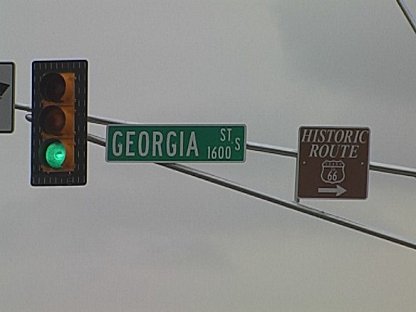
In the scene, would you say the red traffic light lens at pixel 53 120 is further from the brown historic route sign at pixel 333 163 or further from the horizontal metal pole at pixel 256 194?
the brown historic route sign at pixel 333 163

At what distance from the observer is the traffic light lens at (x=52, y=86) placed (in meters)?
10.4

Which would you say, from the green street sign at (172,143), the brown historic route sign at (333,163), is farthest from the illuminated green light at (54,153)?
the brown historic route sign at (333,163)

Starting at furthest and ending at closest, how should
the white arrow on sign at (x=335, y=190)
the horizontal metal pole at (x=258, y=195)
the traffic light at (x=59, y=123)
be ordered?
the white arrow on sign at (x=335, y=190) < the horizontal metal pole at (x=258, y=195) < the traffic light at (x=59, y=123)

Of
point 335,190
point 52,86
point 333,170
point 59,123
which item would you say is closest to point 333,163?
point 333,170

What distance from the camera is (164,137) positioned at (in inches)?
460

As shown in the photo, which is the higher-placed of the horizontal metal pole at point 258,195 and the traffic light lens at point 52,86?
the traffic light lens at point 52,86

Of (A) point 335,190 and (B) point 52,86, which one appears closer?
(B) point 52,86

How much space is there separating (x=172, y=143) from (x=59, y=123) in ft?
5.52

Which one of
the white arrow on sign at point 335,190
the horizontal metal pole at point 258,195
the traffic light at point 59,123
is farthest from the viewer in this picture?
the white arrow on sign at point 335,190

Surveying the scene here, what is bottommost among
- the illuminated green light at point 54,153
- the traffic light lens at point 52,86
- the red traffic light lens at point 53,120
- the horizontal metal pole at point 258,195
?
the horizontal metal pole at point 258,195

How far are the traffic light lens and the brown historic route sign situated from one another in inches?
116

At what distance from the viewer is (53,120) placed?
10.4 metres

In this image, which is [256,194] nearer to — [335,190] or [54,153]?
[335,190]

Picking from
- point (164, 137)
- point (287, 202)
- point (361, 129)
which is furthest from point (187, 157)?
Result: point (361, 129)
